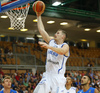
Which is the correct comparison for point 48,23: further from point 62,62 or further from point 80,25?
point 62,62

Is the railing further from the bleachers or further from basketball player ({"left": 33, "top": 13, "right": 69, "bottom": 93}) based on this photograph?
basketball player ({"left": 33, "top": 13, "right": 69, "bottom": 93})

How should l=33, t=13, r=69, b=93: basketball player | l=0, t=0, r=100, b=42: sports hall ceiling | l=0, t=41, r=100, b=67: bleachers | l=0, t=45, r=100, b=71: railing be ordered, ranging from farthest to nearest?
l=0, t=41, r=100, b=67: bleachers, l=0, t=45, r=100, b=71: railing, l=0, t=0, r=100, b=42: sports hall ceiling, l=33, t=13, r=69, b=93: basketball player

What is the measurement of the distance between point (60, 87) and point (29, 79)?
7.31m

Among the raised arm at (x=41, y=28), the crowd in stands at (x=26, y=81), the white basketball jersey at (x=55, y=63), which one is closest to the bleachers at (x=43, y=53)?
the crowd in stands at (x=26, y=81)

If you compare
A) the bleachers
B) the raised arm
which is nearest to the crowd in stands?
the bleachers

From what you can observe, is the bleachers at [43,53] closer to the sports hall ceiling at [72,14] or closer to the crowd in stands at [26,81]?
the sports hall ceiling at [72,14]

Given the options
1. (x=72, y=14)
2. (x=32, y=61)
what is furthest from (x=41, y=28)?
(x=32, y=61)

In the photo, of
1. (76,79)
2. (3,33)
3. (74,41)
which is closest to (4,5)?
(76,79)

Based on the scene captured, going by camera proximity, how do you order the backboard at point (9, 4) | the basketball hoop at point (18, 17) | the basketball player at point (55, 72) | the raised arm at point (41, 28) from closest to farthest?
the basketball player at point (55, 72) < the raised arm at point (41, 28) < the backboard at point (9, 4) < the basketball hoop at point (18, 17)

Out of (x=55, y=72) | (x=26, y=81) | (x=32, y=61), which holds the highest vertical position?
(x=55, y=72)

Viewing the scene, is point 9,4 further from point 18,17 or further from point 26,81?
point 26,81

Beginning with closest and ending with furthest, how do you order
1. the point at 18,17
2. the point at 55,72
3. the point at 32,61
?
1. the point at 55,72
2. the point at 18,17
3. the point at 32,61

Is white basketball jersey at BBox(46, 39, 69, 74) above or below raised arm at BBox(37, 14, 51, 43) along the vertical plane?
below

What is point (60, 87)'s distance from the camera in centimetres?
416
